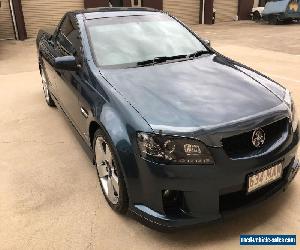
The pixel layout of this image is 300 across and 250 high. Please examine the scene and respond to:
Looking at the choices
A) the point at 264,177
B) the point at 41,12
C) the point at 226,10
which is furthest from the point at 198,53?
the point at 226,10

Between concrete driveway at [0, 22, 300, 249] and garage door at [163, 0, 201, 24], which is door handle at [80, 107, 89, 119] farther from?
garage door at [163, 0, 201, 24]

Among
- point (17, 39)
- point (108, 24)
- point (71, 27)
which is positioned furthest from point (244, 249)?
point (17, 39)

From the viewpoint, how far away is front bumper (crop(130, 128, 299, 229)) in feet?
7.06

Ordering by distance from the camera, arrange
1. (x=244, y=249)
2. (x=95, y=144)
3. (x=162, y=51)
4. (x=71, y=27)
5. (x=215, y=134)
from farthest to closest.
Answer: (x=71, y=27) < (x=162, y=51) < (x=95, y=144) < (x=244, y=249) < (x=215, y=134)

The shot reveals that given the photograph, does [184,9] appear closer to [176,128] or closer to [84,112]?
[84,112]

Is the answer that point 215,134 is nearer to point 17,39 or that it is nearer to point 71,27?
point 71,27

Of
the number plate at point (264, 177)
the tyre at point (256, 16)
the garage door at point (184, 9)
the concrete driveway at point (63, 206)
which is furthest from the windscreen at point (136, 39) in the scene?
the tyre at point (256, 16)

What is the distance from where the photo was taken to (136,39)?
3.46 m

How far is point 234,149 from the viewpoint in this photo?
2258mm

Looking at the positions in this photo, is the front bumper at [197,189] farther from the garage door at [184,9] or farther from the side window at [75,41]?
the garage door at [184,9]

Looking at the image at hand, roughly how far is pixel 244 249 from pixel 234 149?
712mm

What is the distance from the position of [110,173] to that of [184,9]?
15717 millimetres

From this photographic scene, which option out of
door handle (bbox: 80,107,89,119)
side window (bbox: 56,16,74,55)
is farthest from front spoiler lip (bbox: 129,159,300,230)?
side window (bbox: 56,16,74,55)

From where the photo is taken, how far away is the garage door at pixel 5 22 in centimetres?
1247
